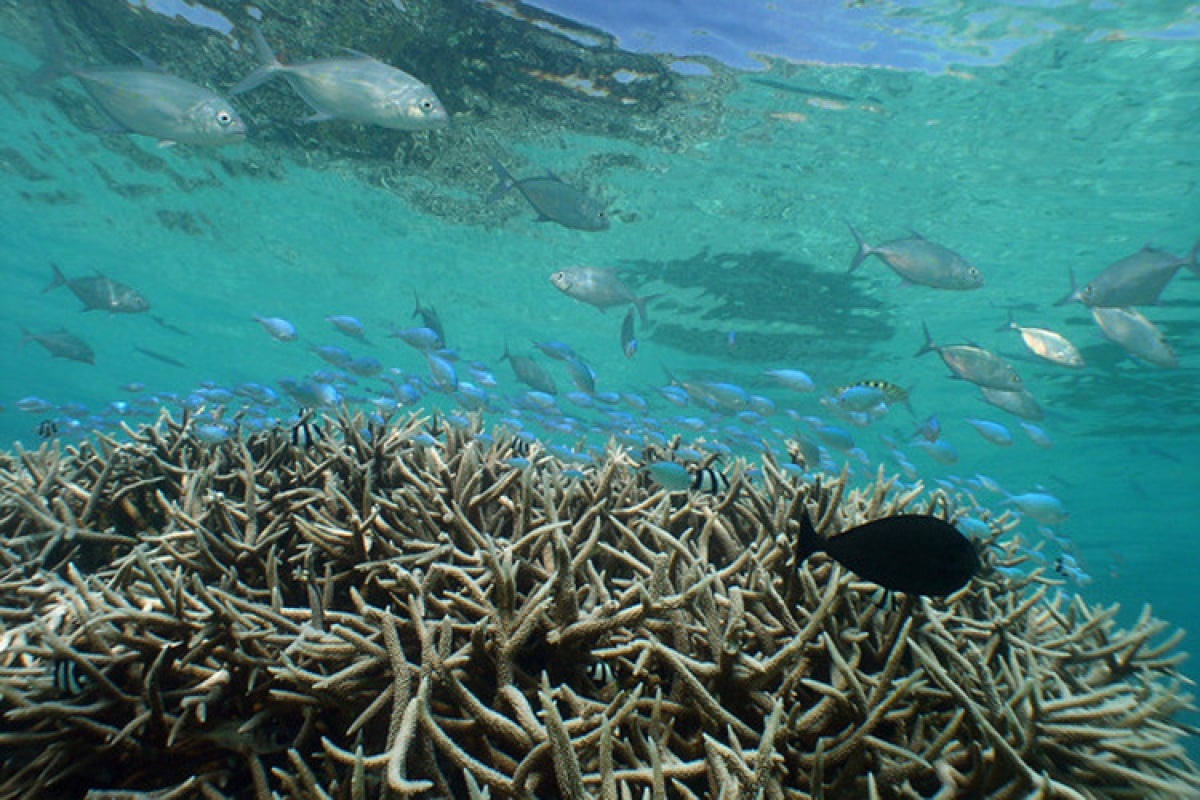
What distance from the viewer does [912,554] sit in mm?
1711

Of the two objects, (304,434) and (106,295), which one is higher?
(304,434)

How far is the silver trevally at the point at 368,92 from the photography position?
5.13m

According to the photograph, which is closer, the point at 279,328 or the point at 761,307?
the point at 279,328

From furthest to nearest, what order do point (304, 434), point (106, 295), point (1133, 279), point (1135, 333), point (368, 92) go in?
point (106, 295) → point (1135, 333) → point (1133, 279) → point (368, 92) → point (304, 434)

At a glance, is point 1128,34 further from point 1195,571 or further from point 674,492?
point 1195,571

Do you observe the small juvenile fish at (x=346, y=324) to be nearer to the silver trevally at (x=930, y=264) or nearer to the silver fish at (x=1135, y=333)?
the silver trevally at (x=930, y=264)

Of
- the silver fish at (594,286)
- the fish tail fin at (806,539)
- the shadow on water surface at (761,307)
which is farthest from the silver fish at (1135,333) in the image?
the shadow on water surface at (761,307)

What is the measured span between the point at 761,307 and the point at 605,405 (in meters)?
9.36

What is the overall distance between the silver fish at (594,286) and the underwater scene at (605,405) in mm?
54

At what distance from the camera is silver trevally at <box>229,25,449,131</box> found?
16.8ft

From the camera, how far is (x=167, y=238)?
23578mm

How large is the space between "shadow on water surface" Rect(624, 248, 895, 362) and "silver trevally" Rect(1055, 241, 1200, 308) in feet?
35.4

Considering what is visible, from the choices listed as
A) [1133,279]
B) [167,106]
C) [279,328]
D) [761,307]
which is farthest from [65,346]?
[761,307]

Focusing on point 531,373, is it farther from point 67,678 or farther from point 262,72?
point 67,678
